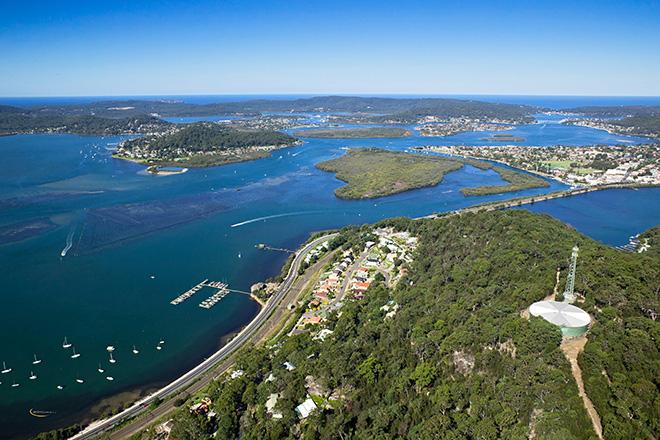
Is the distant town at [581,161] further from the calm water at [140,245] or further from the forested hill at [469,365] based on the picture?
the forested hill at [469,365]

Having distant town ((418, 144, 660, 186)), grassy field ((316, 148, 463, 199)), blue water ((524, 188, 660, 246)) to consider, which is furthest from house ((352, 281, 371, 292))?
distant town ((418, 144, 660, 186))

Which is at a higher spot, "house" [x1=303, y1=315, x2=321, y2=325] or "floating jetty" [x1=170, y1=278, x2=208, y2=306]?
"house" [x1=303, y1=315, x2=321, y2=325]

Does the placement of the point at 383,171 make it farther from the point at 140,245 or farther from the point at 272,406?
the point at 272,406

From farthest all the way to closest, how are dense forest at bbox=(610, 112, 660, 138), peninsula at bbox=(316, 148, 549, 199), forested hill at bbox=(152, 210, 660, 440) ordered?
dense forest at bbox=(610, 112, 660, 138), peninsula at bbox=(316, 148, 549, 199), forested hill at bbox=(152, 210, 660, 440)

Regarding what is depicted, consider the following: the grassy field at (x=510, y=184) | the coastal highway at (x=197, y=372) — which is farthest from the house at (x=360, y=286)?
the grassy field at (x=510, y=184)

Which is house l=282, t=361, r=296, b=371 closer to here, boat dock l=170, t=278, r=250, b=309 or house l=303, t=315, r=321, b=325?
house l=303, t=315, r=321, b=325

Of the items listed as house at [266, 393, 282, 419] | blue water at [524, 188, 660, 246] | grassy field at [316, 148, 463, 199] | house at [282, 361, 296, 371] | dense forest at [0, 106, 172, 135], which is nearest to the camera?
house at [266, 393, 282, 419]
